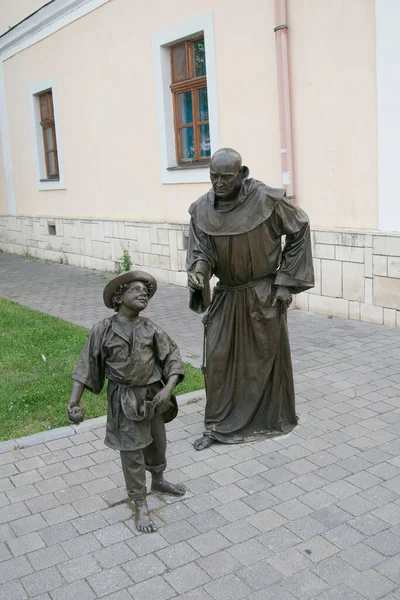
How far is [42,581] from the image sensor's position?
316cm

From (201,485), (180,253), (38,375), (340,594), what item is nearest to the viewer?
(340,594)

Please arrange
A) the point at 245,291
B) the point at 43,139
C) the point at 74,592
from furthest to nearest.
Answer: the point at 43,139 → the point at 245,291 → the point at 74,592

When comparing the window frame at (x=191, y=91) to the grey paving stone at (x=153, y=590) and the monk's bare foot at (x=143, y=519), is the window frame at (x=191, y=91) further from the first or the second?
the grey paving stone at (x=153, y=590)

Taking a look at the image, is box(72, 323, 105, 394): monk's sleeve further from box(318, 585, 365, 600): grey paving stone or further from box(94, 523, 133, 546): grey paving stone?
box(318, 585, 365, 600): grey paving stone

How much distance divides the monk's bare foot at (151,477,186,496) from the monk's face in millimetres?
1745

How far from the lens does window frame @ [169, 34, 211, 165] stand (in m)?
10.1

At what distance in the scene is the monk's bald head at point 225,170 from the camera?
13.6 feet

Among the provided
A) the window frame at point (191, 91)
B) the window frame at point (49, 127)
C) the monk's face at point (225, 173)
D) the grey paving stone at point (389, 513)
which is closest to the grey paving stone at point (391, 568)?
the grey paving stone at point (389, 513)

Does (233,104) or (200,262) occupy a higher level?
(233,104)

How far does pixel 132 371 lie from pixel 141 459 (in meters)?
0.48

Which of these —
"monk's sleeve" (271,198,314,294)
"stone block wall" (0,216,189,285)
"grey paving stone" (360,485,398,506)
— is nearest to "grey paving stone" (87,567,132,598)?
"grey paving stone" (360,485,398,506)

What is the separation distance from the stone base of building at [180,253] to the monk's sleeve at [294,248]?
3.03 meters

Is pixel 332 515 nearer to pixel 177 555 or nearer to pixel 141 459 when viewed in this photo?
pixel 177 555

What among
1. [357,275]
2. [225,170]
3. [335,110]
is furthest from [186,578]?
[335,110]
